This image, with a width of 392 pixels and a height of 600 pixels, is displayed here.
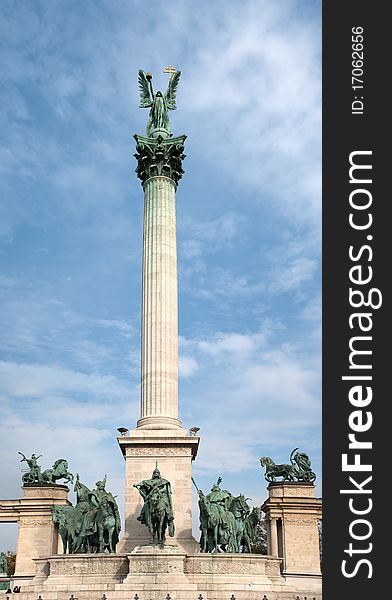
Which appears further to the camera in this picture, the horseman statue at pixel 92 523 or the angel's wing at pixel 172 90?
the angel's wing at pixel 172 90

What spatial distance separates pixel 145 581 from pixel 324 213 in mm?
20465

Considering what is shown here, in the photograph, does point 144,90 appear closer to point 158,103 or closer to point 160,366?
point 158,103

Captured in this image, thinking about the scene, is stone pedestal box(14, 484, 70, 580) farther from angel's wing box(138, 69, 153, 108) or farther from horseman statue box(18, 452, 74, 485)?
angel's wing box(138, 69, 153, 108)

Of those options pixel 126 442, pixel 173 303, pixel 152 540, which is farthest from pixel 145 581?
pixel 173 303

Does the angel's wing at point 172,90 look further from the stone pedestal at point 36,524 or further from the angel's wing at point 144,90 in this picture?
the stone pedestal at point 36,524

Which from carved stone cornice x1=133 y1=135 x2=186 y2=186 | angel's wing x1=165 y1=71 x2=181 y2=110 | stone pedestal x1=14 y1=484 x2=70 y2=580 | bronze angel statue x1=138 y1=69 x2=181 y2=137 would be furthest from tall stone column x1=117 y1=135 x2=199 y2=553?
stone pedestal x1=14 y1=484 x2=70 y2=580

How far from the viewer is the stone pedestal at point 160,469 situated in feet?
109

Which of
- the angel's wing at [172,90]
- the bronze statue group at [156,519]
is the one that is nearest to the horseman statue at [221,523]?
the bronze statue group at [156,519]

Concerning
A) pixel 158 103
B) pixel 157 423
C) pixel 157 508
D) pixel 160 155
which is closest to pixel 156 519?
pixel 157 508

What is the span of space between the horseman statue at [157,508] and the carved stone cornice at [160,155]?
17667 mm

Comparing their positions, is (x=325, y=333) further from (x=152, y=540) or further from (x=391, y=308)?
(x=152, y=540)

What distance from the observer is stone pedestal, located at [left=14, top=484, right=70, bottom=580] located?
52531 millimetres

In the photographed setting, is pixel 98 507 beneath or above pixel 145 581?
above

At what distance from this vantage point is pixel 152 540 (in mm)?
31203
